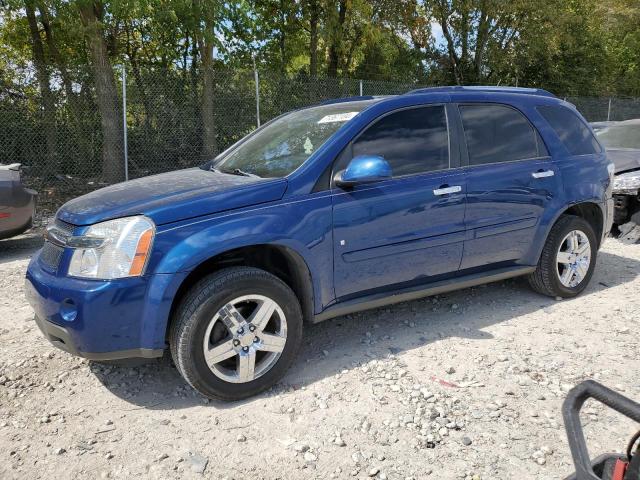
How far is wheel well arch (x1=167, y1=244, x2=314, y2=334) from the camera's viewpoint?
3.10 m

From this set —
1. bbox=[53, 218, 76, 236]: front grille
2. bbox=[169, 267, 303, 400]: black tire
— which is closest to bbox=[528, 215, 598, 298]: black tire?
bbox=[169, 267, 303, 400]: black tire

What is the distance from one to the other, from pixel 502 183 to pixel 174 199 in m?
2.50

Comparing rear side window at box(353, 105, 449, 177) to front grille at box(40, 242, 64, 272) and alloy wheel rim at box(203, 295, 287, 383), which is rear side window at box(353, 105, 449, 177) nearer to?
alloy wheel rim at box(203, 295, 287, 383)

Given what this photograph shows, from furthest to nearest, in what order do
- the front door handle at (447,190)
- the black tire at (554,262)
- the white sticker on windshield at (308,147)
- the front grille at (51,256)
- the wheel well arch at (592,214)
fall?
the wheel well arch at (592,214), the black tire at (554,262), the front door handle at (447,190), the white sticker on windshield at (308,147), the front grille at (51,256)

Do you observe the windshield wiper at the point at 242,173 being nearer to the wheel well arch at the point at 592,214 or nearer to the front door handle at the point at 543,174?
the front door handle at the point at 543,174

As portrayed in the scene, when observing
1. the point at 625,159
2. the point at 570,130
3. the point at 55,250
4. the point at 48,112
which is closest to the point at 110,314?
the point at 55,250

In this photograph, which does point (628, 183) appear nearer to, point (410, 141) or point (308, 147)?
point (410, 141)

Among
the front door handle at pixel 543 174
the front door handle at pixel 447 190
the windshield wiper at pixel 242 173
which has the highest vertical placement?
the windshield wiper at pixel 242 173

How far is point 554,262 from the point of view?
4551 mm

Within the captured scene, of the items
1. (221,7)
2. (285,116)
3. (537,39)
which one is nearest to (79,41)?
(221,7)

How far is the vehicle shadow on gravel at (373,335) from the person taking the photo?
3.27m

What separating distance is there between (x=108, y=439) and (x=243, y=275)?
1107 millimetres

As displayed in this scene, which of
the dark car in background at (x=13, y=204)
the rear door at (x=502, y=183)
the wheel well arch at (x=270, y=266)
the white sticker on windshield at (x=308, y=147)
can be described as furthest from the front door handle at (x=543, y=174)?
the dark car in background at (x=13, y=204)

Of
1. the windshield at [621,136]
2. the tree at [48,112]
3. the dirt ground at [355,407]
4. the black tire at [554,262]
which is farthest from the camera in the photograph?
the tree at [48,112]
